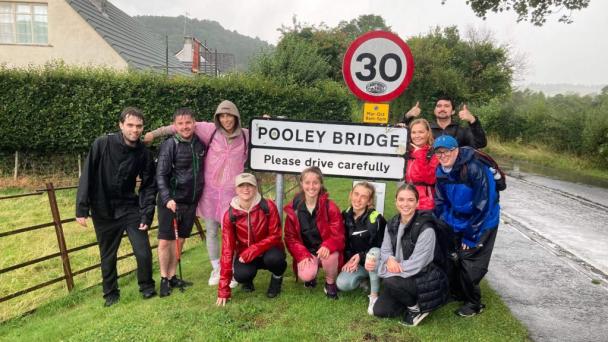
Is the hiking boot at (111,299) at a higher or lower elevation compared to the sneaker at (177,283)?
lower

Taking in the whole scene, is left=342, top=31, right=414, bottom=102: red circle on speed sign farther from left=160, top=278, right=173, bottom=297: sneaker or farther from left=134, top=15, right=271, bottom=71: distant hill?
left=134, top=15, right=271, bottom=71: distant hill

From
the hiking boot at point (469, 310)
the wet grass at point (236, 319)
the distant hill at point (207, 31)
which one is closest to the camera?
the wet grass at point (236, 319)

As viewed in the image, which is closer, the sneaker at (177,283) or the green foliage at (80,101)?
the sneaker at (177,283)

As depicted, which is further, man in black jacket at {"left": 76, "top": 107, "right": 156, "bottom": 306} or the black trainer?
the black trainer

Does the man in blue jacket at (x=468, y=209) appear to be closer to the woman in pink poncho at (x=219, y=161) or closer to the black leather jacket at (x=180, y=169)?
the woman in pink poncho at (x=219, y=161)

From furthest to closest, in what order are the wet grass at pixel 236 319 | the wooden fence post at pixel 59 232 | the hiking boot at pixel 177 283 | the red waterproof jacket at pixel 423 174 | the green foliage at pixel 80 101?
the green foliage at pixel 80 101, the wooden fence post at pixel 59 232, the hiking boot at pixel 177 283, the red waterproof jacket at pixel 423 174, the wet grass at pixel 236 319

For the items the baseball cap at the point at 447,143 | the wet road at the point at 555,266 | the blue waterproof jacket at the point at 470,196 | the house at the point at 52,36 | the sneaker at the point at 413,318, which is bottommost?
the wet road at the point at 555,266

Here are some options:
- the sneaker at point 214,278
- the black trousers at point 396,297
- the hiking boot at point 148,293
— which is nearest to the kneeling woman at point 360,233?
the black trousers at point 396,297

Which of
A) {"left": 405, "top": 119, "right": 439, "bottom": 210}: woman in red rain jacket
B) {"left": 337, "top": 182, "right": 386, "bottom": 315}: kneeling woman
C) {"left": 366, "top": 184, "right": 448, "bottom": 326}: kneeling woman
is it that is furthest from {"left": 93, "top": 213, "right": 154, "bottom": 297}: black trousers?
{"left": 405, "top": 119, "right": 439, "bottom": 210}: woman in red rain jacket

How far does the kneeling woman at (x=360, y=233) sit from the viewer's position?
4.22 metres

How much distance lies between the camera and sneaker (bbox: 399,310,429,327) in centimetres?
370

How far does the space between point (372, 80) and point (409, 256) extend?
1896mm

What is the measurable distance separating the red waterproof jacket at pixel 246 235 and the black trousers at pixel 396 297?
45.7 inches

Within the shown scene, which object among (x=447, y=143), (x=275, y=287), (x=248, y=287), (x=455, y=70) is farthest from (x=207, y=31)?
(x=447, y=143)
